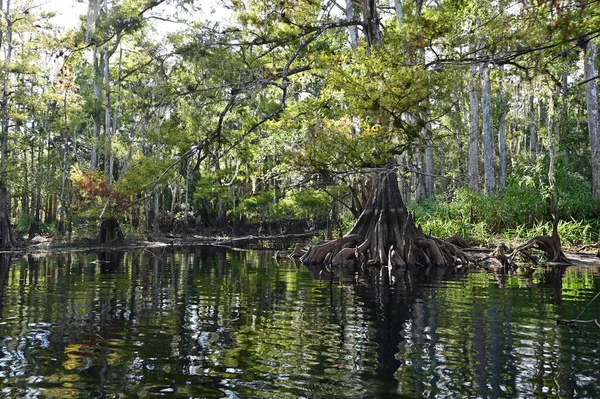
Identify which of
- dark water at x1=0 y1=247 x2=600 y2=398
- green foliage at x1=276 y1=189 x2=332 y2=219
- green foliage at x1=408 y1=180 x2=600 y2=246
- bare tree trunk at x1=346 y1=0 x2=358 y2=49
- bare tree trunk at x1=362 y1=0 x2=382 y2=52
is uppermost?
bare tree trunk at x1=346 y1=0 x2=358 y2=49

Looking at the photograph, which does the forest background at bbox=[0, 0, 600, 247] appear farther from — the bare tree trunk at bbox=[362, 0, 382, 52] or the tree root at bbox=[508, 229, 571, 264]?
the tree root at bbox=[508, 229, 571, 264]

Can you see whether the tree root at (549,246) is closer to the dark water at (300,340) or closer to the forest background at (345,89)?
the forest background at (345,89)

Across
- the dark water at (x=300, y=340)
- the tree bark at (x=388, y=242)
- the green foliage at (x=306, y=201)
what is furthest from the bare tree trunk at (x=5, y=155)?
the tree bark at (x=388, y=242)

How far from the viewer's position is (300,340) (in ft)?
21.4

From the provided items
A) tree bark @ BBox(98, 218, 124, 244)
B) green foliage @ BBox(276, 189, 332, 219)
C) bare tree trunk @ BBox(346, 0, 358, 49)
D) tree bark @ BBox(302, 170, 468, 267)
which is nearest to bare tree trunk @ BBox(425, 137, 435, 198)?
tree bark @ BBox(302, 170, 468, 267)

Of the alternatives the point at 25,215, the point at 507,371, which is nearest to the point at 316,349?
the point at 507,371

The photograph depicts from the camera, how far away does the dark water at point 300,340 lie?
478cm

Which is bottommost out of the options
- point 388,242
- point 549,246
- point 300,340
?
point 300,340

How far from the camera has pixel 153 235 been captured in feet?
115

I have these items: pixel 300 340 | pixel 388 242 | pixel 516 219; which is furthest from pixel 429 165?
pixel 300 340

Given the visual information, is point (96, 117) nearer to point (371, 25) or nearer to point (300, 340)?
point (371, 25)

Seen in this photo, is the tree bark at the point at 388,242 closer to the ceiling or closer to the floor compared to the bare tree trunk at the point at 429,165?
closer to the floor

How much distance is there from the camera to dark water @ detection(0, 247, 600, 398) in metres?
4.78

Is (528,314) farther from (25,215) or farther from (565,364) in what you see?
(25,215)
